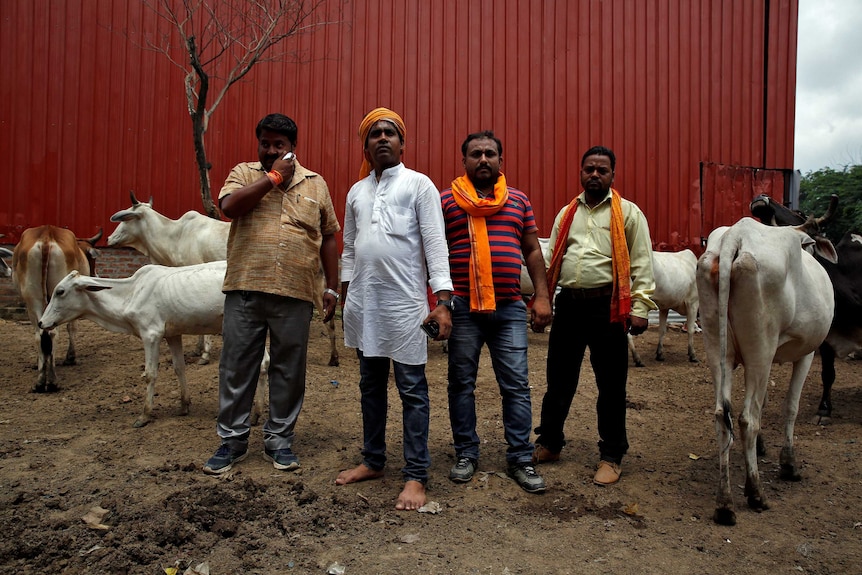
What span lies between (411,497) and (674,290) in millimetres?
5266

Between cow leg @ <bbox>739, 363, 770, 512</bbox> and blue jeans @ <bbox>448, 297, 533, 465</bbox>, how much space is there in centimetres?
110

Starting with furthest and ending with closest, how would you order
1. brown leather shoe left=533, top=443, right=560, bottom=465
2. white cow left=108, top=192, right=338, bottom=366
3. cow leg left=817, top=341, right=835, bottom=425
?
white cow left=108, top=192, right=338, bottom=366 → cow leg left=817, top=341, right=835, bottom=425 → brown leather shoe left=533, top=443, right=560, bottom=465

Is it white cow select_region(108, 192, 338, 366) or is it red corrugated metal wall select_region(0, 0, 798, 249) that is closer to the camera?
white cow select_region(108, 192, 338, 366)

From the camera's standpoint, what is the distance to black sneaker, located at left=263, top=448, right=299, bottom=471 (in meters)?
3.75

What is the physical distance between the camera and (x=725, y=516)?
126 inches

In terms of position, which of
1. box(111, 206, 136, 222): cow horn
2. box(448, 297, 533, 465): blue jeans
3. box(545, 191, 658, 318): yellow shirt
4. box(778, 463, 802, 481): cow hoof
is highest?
box(111, 206, 136, 222): cow horn

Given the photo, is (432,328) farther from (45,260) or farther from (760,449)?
(45,260)

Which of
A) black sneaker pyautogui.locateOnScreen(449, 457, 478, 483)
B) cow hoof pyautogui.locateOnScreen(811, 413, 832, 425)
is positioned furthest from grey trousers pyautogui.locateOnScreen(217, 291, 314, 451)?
cow hoof pyautogui.locateOnScreen(811, 413, 832, 425)

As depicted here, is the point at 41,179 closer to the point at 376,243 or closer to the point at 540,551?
the point at 376,243

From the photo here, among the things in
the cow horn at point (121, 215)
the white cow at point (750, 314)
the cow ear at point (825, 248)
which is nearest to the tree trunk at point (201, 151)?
the cow horn at point (121, 215)

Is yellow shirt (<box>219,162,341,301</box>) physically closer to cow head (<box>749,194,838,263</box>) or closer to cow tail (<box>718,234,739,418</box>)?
cow tail (<box>718,234,739,418</box>)

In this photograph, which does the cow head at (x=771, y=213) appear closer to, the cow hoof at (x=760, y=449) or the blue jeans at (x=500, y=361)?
the cow hoof at (x=760, y=449)

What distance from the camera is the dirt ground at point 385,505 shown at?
9.11 ft

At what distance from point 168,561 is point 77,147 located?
7999 millimetres
